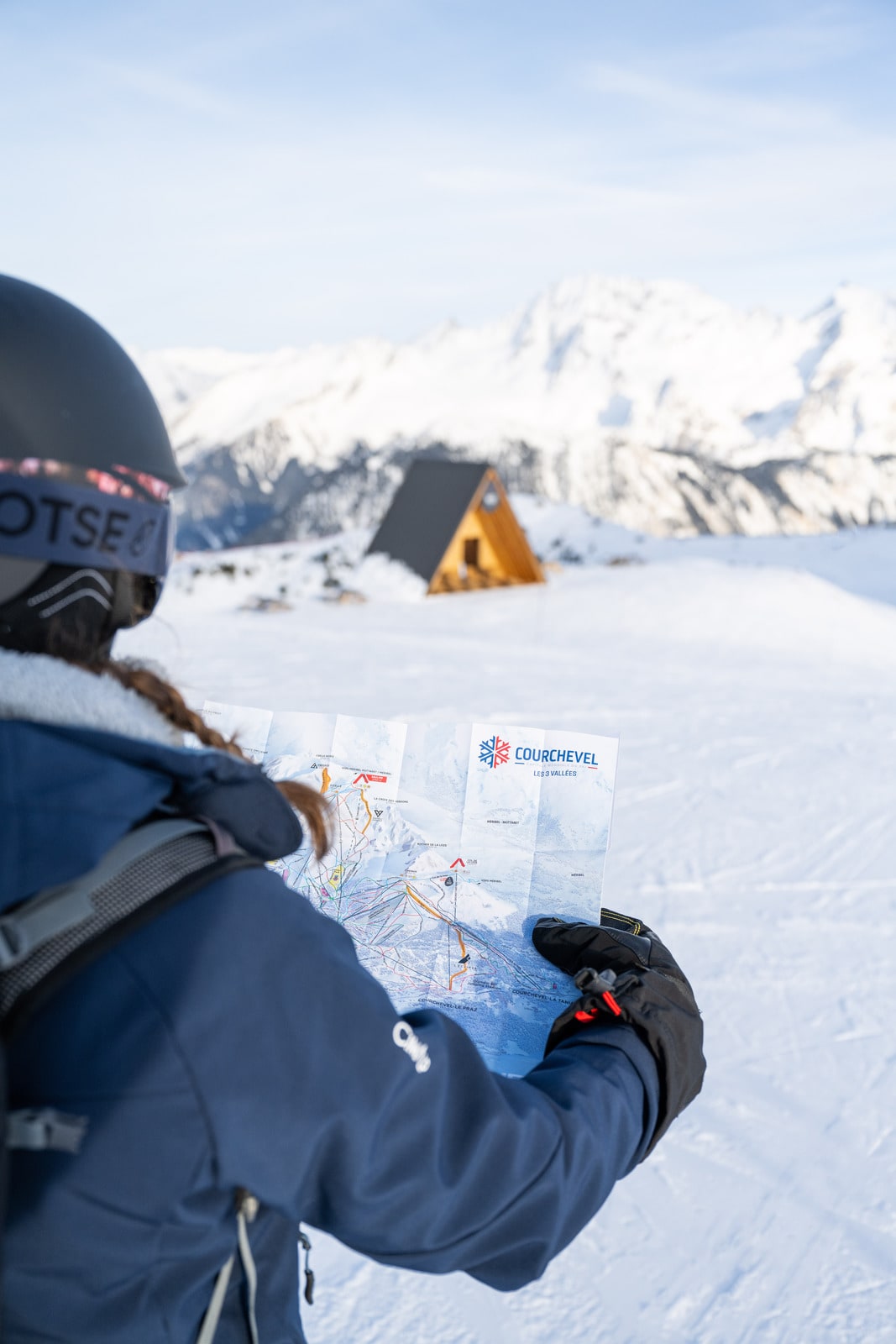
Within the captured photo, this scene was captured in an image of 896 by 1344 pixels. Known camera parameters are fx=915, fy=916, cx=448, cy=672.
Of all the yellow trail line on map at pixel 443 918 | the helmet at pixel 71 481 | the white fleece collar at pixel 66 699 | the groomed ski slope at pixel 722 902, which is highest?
the helmet at pixel 71 481

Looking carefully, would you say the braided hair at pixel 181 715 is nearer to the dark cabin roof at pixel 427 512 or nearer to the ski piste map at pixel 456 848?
the ski piste map at pixel 456 848

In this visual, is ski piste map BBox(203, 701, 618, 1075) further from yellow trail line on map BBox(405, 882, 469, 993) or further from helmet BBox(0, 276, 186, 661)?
helmet BBox(0, 276, 186, 661)

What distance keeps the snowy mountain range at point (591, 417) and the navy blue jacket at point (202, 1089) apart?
3597 centimetres

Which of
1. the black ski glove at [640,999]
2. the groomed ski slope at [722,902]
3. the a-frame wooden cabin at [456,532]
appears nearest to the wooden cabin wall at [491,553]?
the a-frame wooden cabin at [456,532]

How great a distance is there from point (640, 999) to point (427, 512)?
43.6 feet

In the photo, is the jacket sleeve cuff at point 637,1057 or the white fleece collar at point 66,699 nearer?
the white fleece collar at point 66,699

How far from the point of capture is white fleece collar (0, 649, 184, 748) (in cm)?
77

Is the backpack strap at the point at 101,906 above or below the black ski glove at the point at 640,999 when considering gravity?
above

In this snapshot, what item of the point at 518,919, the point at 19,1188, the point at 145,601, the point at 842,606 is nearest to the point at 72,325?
the point at 145,601

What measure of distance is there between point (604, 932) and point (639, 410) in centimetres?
7200

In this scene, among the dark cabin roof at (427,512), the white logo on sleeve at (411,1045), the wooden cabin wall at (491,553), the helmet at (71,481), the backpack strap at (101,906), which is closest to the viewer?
the backpack strap at (101,906)

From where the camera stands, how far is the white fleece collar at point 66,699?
0.77 meters

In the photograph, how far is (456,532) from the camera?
44.2 ft

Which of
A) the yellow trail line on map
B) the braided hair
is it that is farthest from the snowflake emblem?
the braided hair
